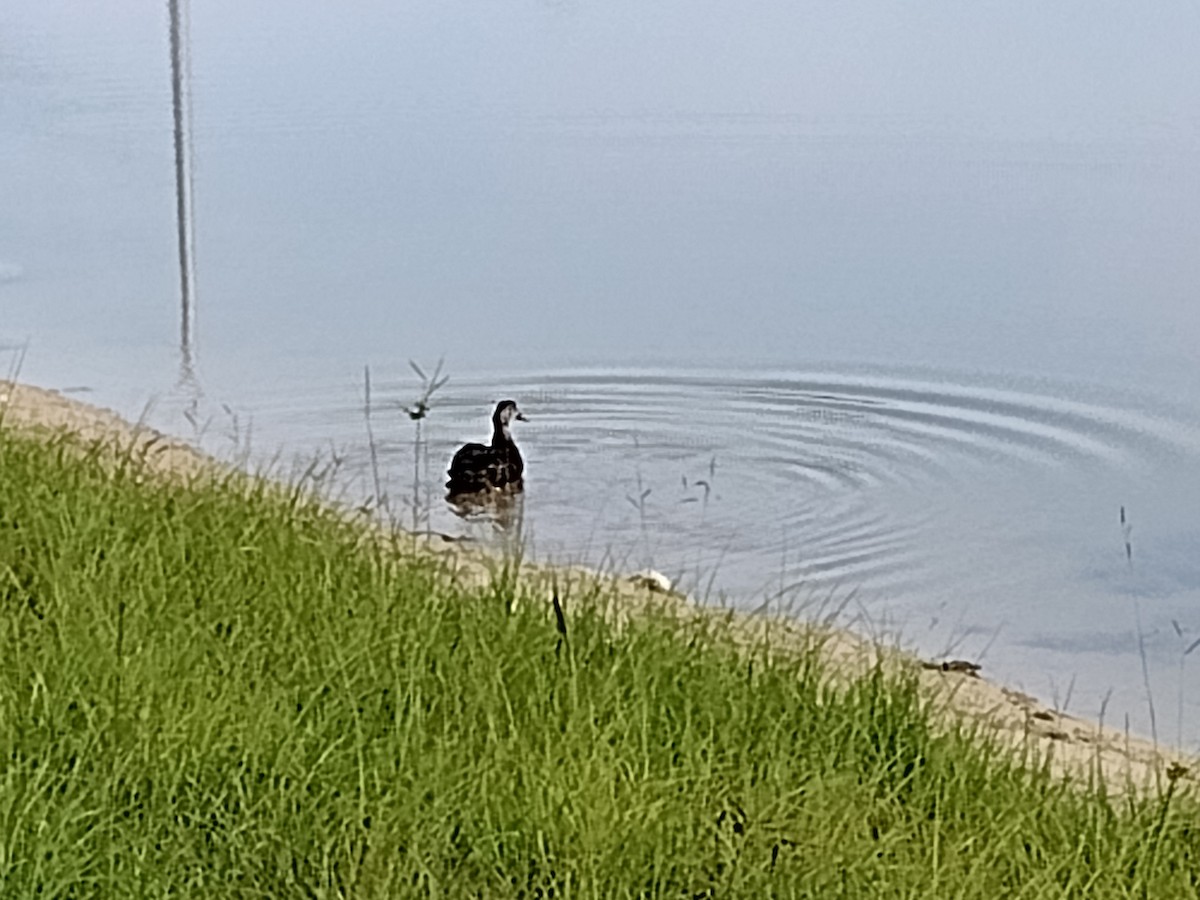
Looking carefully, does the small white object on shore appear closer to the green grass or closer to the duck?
the green grass

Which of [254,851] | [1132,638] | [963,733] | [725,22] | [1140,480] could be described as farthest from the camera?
[725,22]

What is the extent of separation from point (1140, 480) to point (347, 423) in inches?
146

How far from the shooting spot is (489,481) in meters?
9.12

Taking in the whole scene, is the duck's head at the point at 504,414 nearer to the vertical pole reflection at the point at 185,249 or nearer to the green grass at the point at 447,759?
the vertical pole reflection at the point at 185,249

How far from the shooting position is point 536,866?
4023mm

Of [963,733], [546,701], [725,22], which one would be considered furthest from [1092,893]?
[725,22]

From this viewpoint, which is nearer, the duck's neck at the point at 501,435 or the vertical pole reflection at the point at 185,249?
the duck's neck at the point at 501,435

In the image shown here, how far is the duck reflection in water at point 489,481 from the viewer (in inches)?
351

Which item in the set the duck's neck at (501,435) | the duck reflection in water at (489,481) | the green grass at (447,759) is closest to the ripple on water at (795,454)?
the duck reflection in water at (489,481)

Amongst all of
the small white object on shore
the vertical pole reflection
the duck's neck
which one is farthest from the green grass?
the vertical pole reflection

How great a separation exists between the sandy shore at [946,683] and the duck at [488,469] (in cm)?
163

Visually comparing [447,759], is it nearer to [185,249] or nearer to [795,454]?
[795,454]

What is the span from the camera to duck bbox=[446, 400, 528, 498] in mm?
9117

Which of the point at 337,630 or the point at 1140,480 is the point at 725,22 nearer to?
the point at 1140,480
